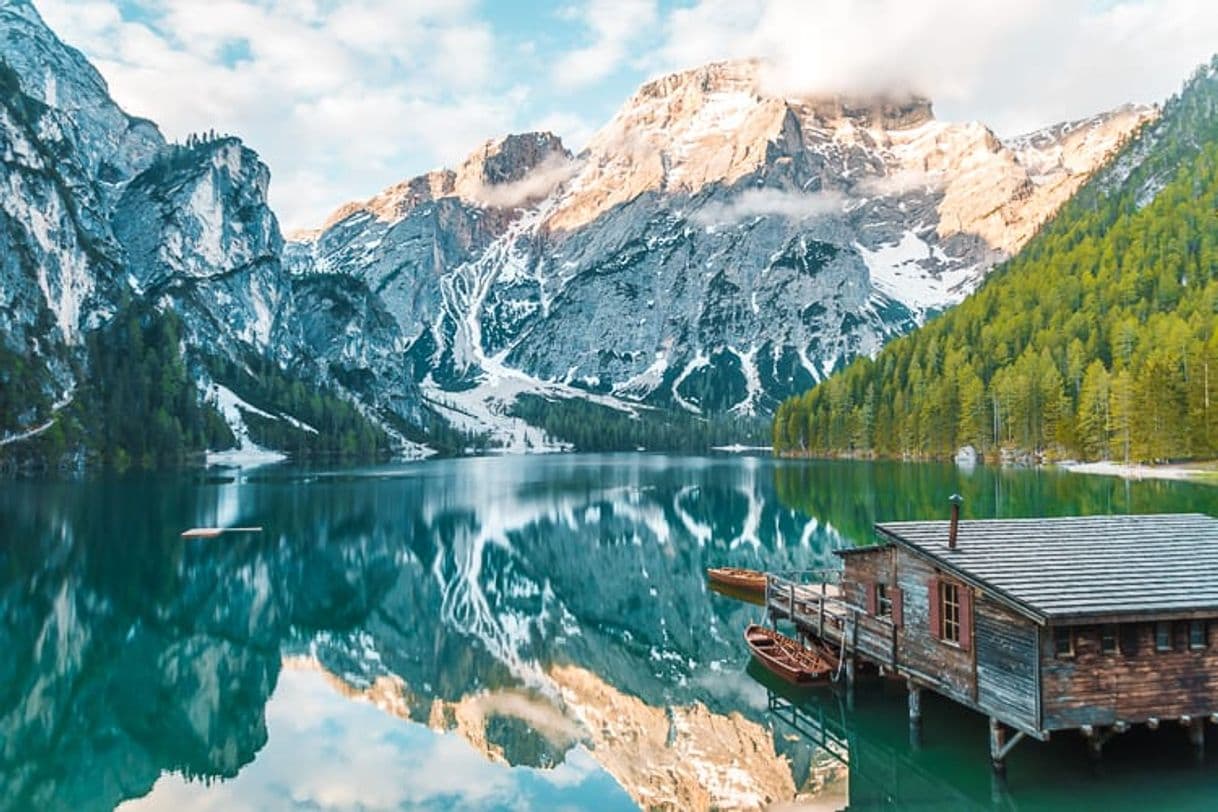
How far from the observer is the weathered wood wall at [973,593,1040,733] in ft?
75.5

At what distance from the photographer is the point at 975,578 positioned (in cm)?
2409

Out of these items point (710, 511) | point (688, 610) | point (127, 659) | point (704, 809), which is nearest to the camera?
point (704, 809)

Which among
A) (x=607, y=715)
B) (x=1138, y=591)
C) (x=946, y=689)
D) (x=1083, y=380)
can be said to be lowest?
(x=607, y=715)

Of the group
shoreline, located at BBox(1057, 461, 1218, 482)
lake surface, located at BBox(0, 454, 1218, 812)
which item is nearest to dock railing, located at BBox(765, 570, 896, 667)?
lake surface, located at BBox(0, 454, 1218, 812)

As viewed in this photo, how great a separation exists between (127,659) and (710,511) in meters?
66.7

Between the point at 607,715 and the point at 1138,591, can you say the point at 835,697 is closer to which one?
the point at 607,715

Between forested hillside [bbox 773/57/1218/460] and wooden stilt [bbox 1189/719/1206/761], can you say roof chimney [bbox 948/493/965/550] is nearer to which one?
wooden stilt [bbox 1189/719/1206/761]

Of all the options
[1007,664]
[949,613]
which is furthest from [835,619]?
[1007,664]

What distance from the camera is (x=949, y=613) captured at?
85.6 feet

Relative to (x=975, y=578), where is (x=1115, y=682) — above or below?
below

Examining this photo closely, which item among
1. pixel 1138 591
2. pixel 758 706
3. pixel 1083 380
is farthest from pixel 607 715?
pixel 1083 380

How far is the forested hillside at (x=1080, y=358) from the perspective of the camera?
113688mm

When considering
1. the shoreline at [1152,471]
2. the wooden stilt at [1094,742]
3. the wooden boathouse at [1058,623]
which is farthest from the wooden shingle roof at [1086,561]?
the shoreline at [1152,471]

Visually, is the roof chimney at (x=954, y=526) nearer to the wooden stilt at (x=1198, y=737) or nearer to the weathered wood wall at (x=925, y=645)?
the weathered wood wall at (x=925, y=645)
